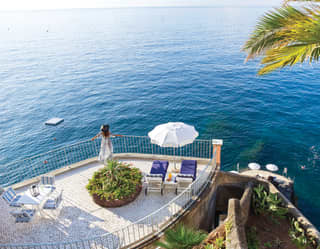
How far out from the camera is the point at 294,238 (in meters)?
9.33

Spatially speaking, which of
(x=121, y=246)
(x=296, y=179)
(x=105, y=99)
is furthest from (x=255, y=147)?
(x=105, y=99)

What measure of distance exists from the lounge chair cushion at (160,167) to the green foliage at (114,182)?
2.60ft

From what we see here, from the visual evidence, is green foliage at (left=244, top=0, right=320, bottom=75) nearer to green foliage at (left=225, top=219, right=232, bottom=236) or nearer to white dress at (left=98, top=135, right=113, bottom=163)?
green foliage at (left=225, top=219, right=232, bottom=236)

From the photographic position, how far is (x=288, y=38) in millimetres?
5477

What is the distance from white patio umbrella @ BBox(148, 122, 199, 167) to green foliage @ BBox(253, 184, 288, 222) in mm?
3928

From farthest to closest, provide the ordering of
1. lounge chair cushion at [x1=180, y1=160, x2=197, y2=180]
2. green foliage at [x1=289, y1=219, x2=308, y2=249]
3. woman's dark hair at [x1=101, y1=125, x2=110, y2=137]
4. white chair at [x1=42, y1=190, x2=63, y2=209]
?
1. lounge chair cushion at [x1=180, y1=160, x2=197, y2=180]
2. woman's dark hair at [x1=101, y1=125, x2=110, y2=137]
3. white chair at [x1=42, y1=190, x2=63, y2=209]
4. green foliage at [x1=289, y1=219, x2=308, y2=249]

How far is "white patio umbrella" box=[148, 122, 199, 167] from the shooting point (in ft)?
36.0

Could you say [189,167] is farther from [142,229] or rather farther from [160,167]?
[142,229]

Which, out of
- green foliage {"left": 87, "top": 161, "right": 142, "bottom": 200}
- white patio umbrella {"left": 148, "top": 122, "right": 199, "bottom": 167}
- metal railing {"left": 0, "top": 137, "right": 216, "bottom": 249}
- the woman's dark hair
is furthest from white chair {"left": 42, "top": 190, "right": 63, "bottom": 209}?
white patio umbrella {"left": 148, "top": 122, "right": 199, "bottom": 167}

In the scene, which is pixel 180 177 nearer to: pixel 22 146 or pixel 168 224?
pixel 168 224

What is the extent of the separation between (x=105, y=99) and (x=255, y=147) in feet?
69.7

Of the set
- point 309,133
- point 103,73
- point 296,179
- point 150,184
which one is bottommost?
point 296,179

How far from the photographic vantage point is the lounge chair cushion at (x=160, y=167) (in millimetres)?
11070

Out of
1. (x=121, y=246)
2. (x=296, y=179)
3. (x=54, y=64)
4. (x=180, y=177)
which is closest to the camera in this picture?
(x=121, y=246)
